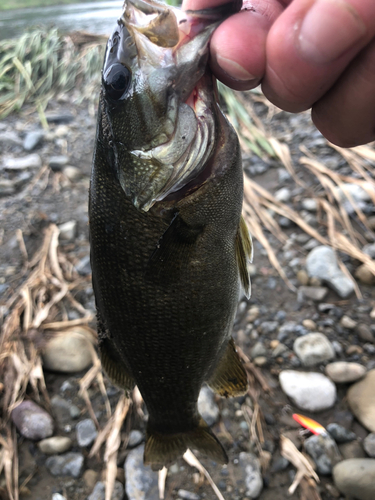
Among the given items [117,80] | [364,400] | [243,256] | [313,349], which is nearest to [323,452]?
[364,400]

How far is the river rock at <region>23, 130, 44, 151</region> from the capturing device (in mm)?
5188

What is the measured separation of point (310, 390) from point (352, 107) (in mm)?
1829

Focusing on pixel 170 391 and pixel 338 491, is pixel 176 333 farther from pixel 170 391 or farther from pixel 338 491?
pixel 338 491

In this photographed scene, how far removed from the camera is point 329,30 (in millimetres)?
899

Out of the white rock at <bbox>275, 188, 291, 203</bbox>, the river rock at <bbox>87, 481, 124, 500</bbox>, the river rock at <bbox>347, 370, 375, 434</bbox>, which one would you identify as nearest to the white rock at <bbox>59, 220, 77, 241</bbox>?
the white rock at <bbox>275, 188, 291, 203</bbox>

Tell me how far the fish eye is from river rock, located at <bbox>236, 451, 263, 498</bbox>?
2.11 meters

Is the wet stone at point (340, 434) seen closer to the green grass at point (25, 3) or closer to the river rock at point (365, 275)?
the river rock at point (365, 275)

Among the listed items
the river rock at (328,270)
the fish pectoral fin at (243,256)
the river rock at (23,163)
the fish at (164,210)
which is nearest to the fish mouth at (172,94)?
the fish at (164,210)

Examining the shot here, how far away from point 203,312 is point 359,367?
151cm

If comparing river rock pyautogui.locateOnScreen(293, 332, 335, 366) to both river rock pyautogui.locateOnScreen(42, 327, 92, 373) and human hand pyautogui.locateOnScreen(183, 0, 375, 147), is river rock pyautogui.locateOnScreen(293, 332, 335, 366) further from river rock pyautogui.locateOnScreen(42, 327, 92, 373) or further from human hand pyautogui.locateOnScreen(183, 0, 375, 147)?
human hand pyautogui.locateOnScreen(183, 0, 375, 147)

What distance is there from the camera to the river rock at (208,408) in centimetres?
242

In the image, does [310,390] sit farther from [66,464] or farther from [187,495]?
[66,464]

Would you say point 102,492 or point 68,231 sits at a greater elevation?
point 68,231

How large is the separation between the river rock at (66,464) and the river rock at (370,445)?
1.70 m
